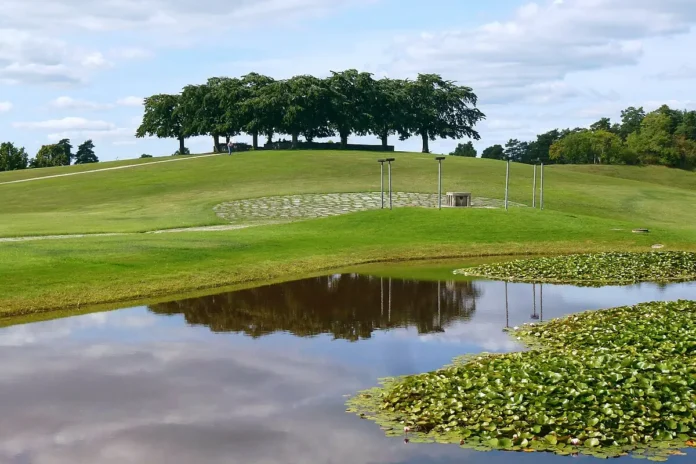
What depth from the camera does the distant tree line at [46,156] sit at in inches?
5753

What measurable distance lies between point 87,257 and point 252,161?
67.5 metres

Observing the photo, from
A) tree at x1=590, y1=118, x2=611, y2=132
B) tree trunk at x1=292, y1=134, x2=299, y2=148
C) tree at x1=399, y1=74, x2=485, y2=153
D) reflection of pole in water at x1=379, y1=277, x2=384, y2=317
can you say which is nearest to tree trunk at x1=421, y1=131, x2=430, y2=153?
tree at x1=399, y1=74, x2=485, y2=153

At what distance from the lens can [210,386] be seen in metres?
17.9

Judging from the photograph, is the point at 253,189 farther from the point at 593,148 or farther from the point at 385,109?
the point at 593,148

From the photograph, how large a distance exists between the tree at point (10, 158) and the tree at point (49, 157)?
48.4ft

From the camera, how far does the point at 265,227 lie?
50.7m

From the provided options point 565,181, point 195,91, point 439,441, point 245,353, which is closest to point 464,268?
point 245,353

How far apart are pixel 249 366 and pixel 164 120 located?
122m

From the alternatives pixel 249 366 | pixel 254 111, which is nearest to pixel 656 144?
pixel 254 111

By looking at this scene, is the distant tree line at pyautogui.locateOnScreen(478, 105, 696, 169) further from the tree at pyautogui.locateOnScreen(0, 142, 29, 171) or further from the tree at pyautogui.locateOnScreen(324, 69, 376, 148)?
the tree at pyautogui.locateOnScreen(0, 142, 29, 171)

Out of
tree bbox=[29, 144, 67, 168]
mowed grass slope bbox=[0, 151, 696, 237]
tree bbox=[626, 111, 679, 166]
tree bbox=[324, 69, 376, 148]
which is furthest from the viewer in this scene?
tree bbox=[29, 144, 67, 168]

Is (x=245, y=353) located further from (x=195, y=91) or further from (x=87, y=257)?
(x=195, y=91)

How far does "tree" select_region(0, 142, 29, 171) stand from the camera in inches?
5674

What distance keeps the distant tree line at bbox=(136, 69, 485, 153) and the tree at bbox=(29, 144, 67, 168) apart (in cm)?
4002
